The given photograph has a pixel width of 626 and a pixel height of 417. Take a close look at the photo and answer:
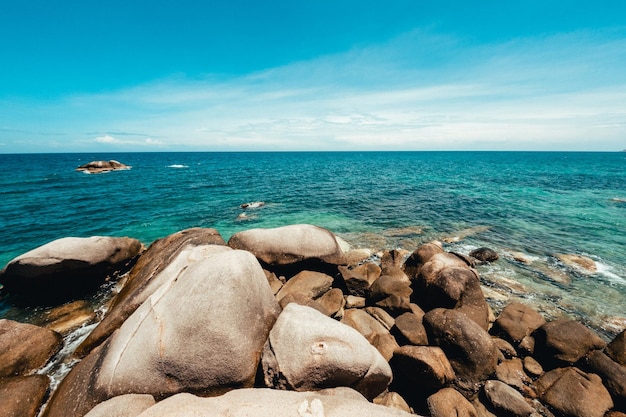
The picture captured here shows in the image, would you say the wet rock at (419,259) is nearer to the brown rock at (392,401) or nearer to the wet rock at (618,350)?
the wet rock at (618,350)

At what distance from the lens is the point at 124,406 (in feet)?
17.6

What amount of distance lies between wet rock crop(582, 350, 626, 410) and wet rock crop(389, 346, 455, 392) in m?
3.90

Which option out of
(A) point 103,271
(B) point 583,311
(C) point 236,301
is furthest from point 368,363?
(A) point 103,271

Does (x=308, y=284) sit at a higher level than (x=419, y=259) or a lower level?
lower

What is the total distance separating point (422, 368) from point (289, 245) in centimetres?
678

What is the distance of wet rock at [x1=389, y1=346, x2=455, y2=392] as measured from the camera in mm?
7125

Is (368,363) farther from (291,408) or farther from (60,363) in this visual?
(60,363)

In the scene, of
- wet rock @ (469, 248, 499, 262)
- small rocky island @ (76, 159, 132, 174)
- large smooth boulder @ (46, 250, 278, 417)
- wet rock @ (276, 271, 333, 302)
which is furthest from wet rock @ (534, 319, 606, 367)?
small rocky island @ (76, 159, 132, 174)

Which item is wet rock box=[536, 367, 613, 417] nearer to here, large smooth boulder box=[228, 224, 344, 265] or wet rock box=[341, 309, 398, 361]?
wet rock box=[341, 309, 398, 361]

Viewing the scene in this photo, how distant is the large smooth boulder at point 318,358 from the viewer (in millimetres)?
5914

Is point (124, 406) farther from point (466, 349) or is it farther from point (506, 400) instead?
point (506, 400)

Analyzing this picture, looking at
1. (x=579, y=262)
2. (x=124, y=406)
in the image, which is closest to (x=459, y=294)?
(x=124, y=406)

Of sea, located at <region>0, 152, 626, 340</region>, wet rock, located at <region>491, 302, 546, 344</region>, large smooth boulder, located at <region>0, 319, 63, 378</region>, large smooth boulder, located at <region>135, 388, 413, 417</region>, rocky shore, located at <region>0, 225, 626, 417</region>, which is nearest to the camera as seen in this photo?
large smooth boulder, located at <region>135, 388, 413, 417</region>

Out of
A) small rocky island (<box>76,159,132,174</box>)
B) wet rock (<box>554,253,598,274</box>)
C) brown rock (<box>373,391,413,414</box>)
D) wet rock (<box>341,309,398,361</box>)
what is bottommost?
brown rock (<box>373,391,413,414</box>)
